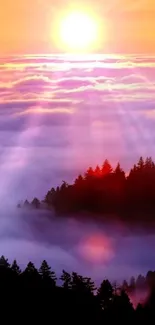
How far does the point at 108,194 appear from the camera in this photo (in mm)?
3904

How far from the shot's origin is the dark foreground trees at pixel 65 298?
11.5 feet

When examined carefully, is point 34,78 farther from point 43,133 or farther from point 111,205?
point 111,205

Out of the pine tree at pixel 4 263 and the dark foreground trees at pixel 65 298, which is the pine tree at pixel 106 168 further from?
the pine tree at pixel 4 263

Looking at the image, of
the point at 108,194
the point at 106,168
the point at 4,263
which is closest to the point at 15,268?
the point at 4,263

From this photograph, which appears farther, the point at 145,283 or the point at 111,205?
the point at 111,205

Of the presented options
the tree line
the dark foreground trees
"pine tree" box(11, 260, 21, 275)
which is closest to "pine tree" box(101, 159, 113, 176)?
the tree line

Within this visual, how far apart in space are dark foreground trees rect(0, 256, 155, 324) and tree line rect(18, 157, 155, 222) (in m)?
0.43

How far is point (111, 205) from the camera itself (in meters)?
3.89

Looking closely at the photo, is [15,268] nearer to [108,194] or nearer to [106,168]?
[108,194]

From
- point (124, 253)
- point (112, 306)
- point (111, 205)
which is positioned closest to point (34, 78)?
point (111, 205)

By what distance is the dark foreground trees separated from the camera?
350 centimetres

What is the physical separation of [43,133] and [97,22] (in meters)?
0.86

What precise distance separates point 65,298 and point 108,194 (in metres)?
0.78

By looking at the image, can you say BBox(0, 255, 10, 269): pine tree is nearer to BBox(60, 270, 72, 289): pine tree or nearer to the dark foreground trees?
the dark foreground trees
